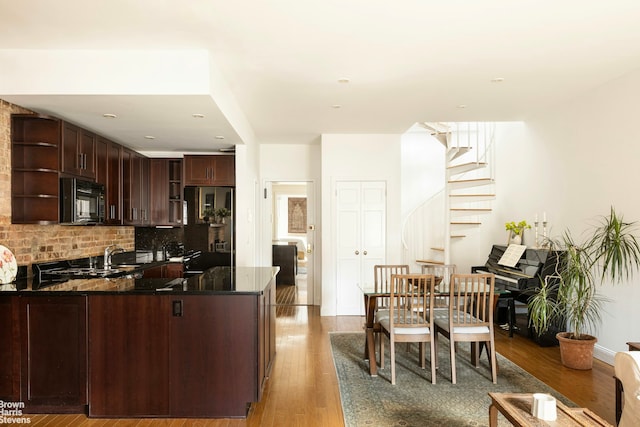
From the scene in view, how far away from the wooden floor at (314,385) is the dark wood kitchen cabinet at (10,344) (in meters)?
0.29

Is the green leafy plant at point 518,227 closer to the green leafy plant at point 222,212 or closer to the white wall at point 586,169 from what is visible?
the white wall at point 586,169

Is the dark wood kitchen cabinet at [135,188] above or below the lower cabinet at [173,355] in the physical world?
above

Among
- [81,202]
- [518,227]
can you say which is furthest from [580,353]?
[81,202]

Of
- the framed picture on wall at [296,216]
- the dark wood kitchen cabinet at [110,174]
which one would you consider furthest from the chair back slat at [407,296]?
the framed picture on wall at [296,216]

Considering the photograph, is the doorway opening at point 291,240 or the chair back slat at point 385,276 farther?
the doorway opening at point 291,240

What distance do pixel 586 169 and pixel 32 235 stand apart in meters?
5.56

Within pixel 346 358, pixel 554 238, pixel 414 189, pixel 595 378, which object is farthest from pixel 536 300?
pixel 414 189

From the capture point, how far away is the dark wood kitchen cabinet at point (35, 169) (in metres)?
3.59

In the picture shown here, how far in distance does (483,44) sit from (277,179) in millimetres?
4302

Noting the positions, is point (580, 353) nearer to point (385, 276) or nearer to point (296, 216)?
A: point (385, 276)

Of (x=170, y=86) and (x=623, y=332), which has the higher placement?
(x=170, y=86)

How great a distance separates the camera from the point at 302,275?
34.5ft

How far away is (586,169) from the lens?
14.6 ft

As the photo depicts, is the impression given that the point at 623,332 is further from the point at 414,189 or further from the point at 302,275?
the point at 302,275
